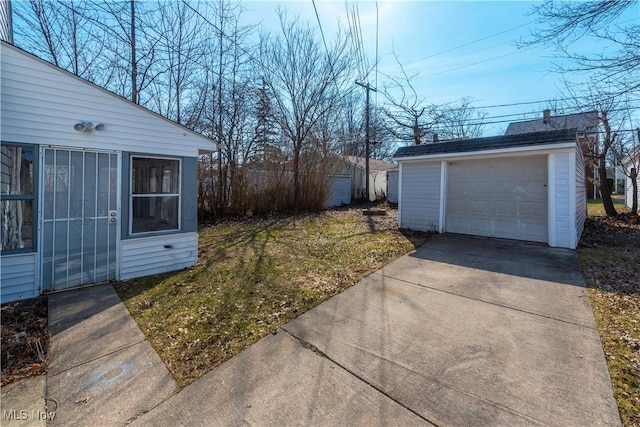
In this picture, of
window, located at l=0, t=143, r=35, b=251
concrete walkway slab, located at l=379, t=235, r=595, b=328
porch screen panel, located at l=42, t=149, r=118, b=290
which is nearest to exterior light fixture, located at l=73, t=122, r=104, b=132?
porch screen panel, located at l=42, t=149, r=118, b=290

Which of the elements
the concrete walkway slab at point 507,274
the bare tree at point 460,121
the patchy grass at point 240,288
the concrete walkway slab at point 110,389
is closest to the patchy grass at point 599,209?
the bare tree at point 460,121

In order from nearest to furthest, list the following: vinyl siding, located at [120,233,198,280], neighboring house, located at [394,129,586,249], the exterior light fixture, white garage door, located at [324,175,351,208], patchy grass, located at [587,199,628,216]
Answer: the exterior light fixture
vinyl siding, located at [120,233,198,280]
neighboring house, located at [394,129,586,249]
patchy grass, located at [587,199,628,216]
white garage door, located at [324,175,351,208]

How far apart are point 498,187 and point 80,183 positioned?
9163mm

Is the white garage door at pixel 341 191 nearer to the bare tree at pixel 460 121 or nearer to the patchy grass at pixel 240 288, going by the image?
the bare tree at pixel 460 121

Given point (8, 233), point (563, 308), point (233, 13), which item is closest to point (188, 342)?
point (8, 233)

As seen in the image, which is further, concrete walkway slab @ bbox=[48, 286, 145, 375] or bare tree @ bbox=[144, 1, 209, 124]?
bare tree @ bbox=[144, 1, 209, 124]

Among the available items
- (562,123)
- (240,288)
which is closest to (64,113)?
(240,288)

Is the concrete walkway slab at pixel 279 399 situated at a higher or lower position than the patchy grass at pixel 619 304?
lower

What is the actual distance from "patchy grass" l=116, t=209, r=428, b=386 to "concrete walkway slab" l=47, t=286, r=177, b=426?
15cm

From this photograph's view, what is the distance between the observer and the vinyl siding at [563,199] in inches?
265

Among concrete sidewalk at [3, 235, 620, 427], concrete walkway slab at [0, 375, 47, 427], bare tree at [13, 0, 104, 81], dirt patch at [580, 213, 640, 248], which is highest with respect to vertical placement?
bare tree at [13, 0, 104, 81]

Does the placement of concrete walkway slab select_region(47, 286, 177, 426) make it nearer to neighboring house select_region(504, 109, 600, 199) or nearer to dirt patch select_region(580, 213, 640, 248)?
dirt patch select_region(580, 213, 640, 248)

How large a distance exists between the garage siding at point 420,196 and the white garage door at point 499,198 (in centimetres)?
38

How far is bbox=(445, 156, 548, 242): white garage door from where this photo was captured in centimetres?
737
